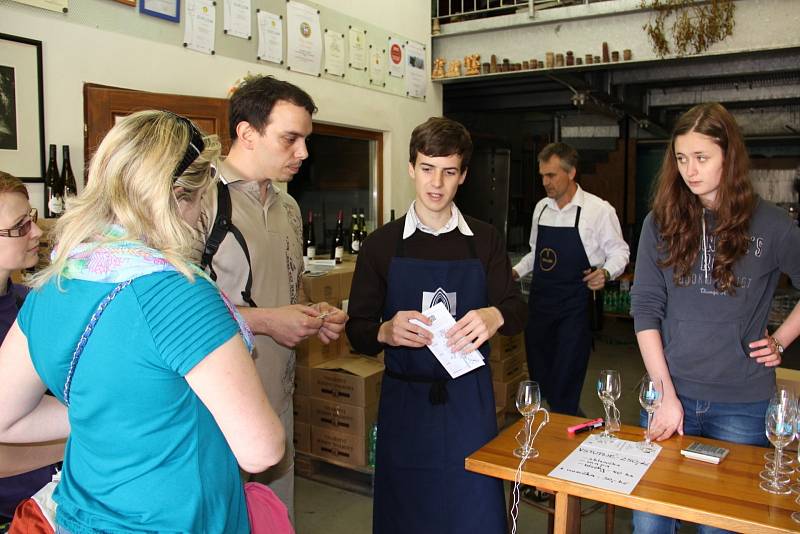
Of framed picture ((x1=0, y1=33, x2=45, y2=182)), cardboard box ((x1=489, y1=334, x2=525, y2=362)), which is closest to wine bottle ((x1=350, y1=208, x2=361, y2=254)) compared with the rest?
cardboard box ((x1=489, y1=334, x2=525, y2=362))

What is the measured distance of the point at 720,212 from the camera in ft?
6.86

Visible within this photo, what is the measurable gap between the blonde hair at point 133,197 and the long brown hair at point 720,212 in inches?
61.8

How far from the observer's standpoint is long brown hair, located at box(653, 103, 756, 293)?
205 centimetres

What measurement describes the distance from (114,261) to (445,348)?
47.9 inches

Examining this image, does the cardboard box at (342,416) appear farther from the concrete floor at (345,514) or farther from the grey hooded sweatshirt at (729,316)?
the grey hooded sweatshirt at (729,316)

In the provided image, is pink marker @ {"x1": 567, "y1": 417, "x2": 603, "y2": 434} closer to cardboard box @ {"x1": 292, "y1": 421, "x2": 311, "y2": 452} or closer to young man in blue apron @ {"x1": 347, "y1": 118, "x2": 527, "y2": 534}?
young man in blue apron @ {"x1": 347, "y1": 118, "x2": 527, "y2": 534}

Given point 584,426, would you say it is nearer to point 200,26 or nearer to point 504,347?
point 504,347

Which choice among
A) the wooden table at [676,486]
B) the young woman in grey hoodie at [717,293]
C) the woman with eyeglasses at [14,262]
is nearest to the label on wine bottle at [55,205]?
the woman with eyeglasses at [14,262]

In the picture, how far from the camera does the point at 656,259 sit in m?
2.19

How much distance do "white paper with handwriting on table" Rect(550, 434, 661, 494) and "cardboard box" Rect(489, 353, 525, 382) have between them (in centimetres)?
290

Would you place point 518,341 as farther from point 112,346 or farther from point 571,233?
point 112,346

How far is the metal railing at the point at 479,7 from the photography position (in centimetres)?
589

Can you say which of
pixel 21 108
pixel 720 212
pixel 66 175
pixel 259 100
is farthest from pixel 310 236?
pixel 720 212

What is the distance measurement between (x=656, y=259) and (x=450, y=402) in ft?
2.72
